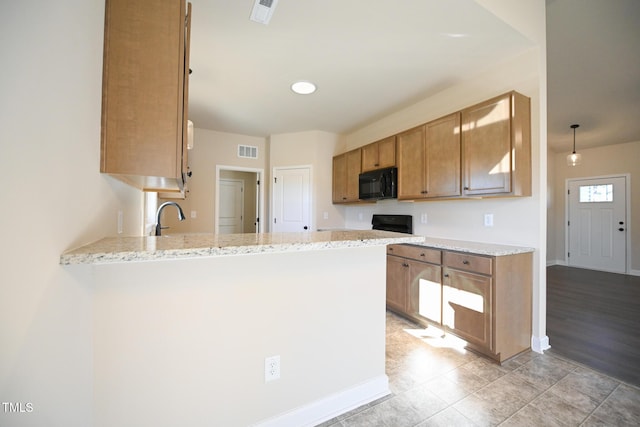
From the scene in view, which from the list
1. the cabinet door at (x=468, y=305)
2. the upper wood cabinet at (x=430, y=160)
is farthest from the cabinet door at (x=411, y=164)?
the cabinet door at (x=468, y=305)

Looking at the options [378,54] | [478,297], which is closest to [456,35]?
[378,54]

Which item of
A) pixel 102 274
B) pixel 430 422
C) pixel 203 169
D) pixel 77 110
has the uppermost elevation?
pixel 203 169

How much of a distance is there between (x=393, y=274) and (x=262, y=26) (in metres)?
2.73

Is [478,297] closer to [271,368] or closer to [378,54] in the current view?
[271,368]

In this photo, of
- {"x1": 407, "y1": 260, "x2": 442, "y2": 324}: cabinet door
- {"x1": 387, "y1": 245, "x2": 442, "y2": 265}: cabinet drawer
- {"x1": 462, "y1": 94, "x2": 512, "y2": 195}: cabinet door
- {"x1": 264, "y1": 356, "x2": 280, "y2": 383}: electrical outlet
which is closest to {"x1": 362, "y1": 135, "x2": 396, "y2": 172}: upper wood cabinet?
{"x1": 462, "y1": 94, "x2": 512, "y2": 195}: cabinet door

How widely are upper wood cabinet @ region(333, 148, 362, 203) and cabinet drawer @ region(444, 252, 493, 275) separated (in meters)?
1.95

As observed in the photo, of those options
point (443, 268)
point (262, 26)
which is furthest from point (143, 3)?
point (443, 268)

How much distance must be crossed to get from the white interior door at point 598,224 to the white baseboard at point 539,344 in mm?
4938

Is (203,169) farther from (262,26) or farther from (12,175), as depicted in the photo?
(12,175)

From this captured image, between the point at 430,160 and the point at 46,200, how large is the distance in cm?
296

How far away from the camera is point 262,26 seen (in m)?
2.01

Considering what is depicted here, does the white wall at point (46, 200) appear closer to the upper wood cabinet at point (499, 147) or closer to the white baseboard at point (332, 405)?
the white baseboard at point (332, 405)

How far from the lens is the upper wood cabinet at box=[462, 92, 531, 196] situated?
7.17 ft

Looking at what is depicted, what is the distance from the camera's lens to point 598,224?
17.9 feet
